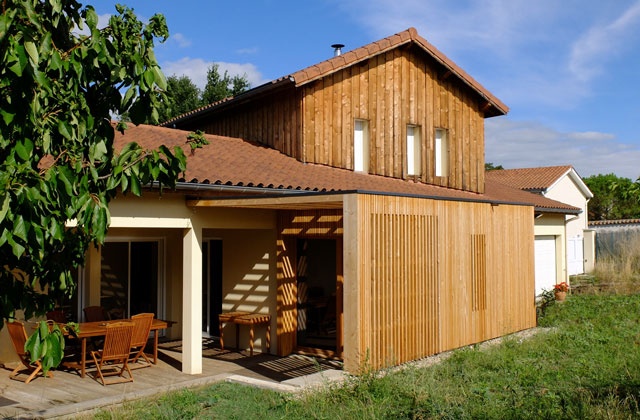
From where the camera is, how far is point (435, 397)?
7195mm

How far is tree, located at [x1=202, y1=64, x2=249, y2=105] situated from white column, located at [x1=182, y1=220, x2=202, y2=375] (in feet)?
93.7

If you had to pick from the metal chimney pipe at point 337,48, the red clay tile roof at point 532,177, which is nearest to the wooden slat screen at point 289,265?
the metal chimney pipe at point 337,48

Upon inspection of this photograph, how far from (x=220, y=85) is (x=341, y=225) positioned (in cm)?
2884

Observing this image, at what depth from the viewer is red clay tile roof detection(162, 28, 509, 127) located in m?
13.9

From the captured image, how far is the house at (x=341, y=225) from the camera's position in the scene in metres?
9.21

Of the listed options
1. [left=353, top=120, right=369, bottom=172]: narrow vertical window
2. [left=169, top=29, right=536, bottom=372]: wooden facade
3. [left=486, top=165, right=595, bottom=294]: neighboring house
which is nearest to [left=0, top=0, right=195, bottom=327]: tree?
[left=169, top=29, right=536, bottom=372]: wooden facade

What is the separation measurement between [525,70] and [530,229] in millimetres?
9214

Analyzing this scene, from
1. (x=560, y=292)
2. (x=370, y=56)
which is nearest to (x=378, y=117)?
(x=370, y=56)

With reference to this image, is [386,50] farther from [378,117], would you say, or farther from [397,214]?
[397,214]

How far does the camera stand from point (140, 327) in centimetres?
984

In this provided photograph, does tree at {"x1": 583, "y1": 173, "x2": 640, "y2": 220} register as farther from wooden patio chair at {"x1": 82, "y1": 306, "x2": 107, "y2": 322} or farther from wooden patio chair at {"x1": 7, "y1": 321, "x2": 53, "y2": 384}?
wooden patio chair at {"x1": 7, "y1": 321, "x2": 53, "y2": 384}

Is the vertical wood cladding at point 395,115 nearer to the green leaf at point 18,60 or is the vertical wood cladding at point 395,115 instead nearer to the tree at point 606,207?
the green leaf at point 18,60

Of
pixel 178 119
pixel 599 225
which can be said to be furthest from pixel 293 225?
pixel 599 225

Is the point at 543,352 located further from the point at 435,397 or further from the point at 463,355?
the point at 435,397
